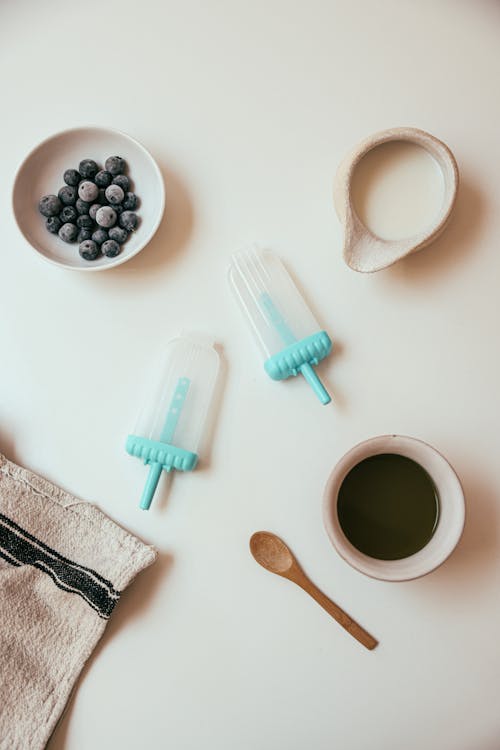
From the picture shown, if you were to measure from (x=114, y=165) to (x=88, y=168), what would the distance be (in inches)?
1.6

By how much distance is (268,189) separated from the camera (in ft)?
3.22

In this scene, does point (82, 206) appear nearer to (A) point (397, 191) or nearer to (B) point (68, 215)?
(B) point (68, 215)

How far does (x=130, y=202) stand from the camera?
971 millimetres

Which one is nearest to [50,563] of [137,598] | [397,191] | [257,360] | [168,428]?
[137,598]

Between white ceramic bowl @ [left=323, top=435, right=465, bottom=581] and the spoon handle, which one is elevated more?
white ceramic bowl @ [left=323, top=435, right=465, bottom=581]

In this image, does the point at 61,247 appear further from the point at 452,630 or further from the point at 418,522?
the point at 452,630

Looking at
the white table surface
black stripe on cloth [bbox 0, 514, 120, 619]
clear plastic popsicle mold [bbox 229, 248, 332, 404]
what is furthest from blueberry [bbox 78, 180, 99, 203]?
black stripe on cloth [bbox 0, 514, 120, 619]

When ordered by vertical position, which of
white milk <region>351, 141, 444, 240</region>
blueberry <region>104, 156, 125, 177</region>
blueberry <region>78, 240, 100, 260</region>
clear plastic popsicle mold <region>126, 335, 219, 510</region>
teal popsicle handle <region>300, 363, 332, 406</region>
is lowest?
clear plastic popsicle mold <region>126, 335, 219, 510</region>

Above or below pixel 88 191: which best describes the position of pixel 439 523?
below

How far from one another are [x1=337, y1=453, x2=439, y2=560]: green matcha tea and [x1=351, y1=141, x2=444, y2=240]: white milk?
33 cm

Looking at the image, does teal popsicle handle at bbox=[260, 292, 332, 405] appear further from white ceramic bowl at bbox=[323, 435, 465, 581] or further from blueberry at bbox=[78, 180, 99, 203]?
blueberry at bbox=[78, 180, 99, 203]

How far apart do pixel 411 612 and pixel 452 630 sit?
2.6 inches

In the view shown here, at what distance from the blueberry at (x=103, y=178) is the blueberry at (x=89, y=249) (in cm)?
9

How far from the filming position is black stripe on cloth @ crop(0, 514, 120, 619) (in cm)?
93
